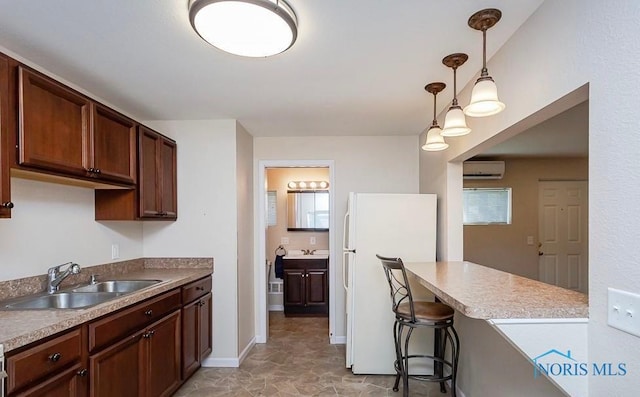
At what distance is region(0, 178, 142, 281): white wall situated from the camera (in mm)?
2078

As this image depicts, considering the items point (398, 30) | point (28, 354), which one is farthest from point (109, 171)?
point (398, 30)

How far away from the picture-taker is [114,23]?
1716 mm

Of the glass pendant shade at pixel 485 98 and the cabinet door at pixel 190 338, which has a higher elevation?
the glass pendant shade at pixel 485 98

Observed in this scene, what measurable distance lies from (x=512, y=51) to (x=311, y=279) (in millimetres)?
3852

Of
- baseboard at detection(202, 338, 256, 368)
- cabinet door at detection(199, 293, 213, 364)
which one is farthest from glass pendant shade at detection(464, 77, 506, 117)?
baseboard at detection(202, 338, 256, 368)

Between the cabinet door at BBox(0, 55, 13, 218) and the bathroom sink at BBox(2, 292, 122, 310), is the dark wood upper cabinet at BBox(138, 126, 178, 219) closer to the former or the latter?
the bathroom sink at BBox(2, 292, 122, 310)

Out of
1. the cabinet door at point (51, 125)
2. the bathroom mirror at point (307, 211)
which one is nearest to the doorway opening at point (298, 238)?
the bathroom mirror at point (307, 211)

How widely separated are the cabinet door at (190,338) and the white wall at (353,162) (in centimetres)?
156

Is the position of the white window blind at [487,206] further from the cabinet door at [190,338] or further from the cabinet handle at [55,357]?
the cabinet handle at [55,357]

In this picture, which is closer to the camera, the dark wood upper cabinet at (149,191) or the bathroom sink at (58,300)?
the bathroom sink at (58,300)

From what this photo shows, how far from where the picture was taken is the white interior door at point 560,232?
17.3 ft

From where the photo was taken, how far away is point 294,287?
5.04 m

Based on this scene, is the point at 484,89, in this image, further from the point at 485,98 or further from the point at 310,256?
the point at 310,256

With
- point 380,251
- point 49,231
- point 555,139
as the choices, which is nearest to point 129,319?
point 49,231
